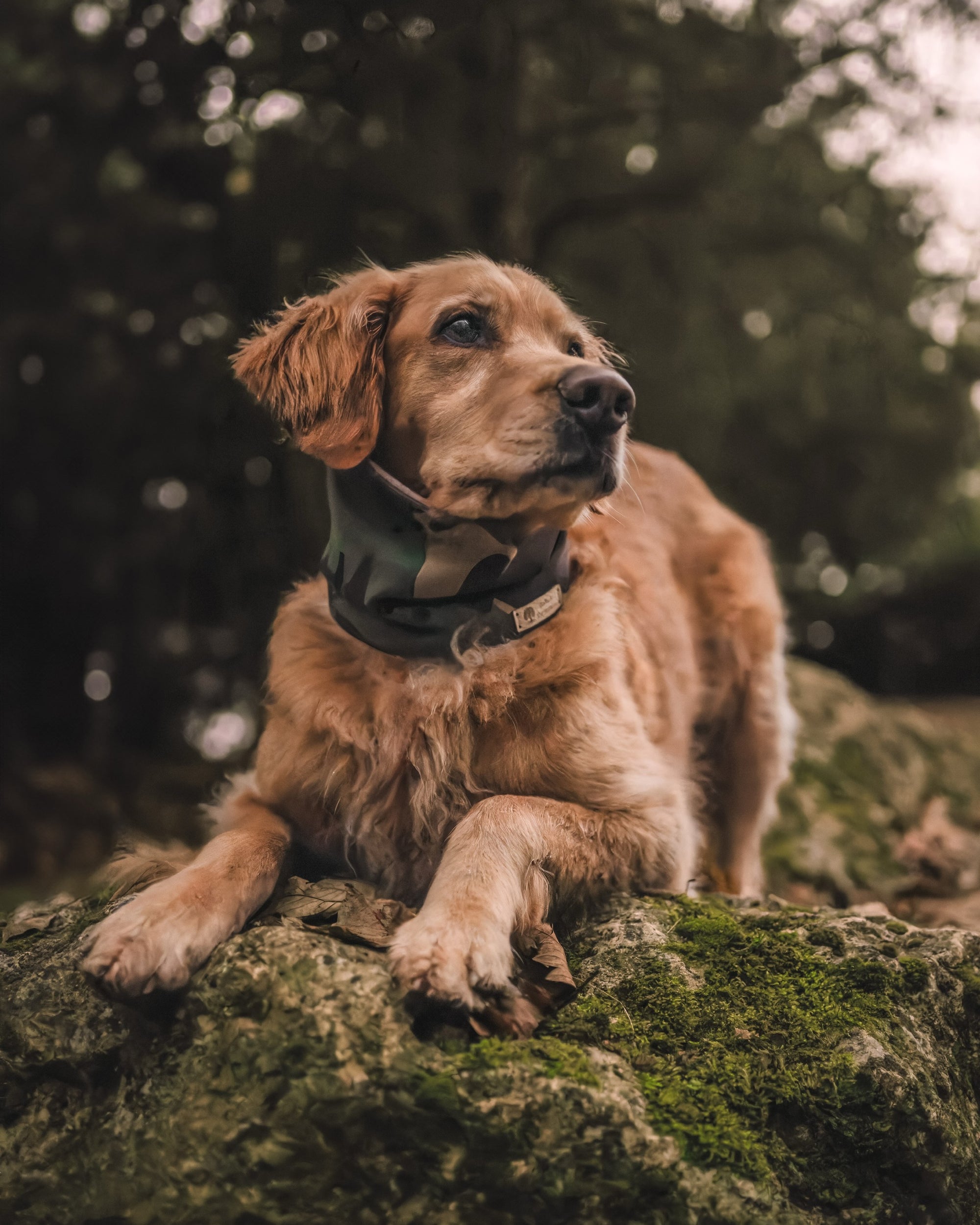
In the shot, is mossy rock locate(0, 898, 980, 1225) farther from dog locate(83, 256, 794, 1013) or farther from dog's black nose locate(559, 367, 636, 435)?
dog's black nose locate(559, 367, 636, 435)

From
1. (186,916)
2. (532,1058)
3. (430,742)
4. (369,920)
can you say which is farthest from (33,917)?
(532,1058)

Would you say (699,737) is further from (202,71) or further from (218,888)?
(202,71)

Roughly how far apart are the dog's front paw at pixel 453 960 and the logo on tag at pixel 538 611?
0.79 metres

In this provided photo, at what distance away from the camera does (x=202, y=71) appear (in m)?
3.33

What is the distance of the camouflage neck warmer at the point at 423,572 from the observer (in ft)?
7.52

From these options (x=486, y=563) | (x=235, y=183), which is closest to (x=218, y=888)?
(x=486, y=563)

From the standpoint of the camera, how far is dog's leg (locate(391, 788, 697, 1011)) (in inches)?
71.2

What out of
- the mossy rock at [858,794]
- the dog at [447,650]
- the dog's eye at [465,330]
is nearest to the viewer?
the dog at [447,650]

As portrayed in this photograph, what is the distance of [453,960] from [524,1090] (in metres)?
0.26

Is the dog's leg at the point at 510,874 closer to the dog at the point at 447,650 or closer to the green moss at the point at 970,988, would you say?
the dog at the point at 447,650

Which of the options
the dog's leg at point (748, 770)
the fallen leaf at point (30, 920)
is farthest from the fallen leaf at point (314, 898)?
the dog's leg at point (748, 770)

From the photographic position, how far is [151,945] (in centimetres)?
194

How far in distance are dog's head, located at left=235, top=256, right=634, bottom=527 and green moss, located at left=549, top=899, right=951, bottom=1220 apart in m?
1.11

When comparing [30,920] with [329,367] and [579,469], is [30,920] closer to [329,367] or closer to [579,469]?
[329,367]
